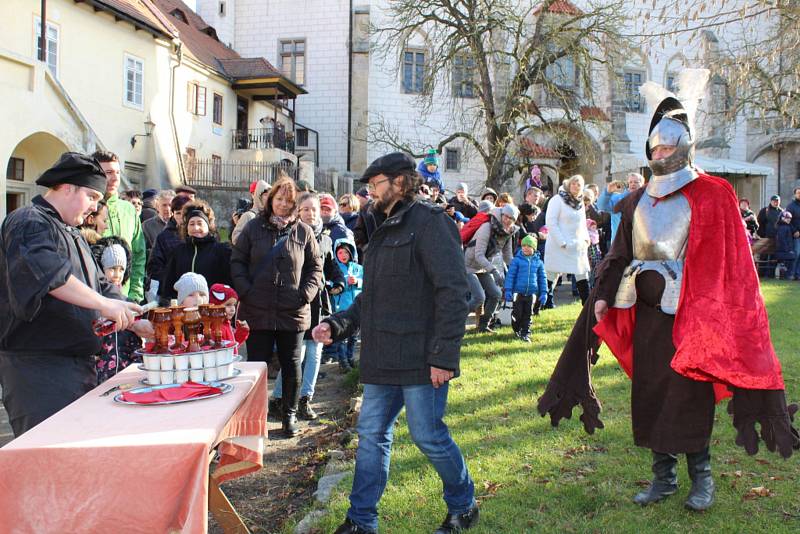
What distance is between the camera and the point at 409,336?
3.51 metres

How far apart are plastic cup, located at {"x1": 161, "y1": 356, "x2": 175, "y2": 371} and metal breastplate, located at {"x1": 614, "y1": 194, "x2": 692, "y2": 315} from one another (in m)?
2.53

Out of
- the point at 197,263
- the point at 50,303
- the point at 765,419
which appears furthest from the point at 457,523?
the point at 197,263

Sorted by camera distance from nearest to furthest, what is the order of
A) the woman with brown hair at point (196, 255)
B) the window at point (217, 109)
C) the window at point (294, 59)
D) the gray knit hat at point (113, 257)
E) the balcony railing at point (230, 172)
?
1. the gray knit hat at point (113, 257)
2. the woman with brown hair at point (196, 255)
3. the balcony railing at point (230, 172)
4. the window at point (217, 109)
5. the window at point (294, 59)

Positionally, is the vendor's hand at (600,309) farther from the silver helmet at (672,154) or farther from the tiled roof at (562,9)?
the tiled roof at (562,9)

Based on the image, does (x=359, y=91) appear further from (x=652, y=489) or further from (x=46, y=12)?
(x=652, y=489)

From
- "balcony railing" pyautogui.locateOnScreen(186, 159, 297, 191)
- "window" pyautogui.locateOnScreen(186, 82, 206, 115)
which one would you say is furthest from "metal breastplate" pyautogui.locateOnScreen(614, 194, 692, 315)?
"window" pyautogui.locateOnScreen(186, 82, 206, 115)

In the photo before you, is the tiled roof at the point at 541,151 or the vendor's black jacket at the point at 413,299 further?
the tiled roof at the point at 541,151

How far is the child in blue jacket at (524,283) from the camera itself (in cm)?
863

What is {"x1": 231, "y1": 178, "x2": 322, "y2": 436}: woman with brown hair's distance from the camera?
217 inches

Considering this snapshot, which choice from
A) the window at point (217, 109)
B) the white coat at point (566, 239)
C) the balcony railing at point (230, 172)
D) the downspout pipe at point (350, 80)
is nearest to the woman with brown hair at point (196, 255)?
the white coat at point (566, 239)

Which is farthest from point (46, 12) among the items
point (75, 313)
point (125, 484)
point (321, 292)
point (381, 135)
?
point (125, 484)

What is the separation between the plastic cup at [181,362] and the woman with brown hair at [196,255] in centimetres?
262

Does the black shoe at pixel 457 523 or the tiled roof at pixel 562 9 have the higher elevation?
the tiled roof at pixel 562 9

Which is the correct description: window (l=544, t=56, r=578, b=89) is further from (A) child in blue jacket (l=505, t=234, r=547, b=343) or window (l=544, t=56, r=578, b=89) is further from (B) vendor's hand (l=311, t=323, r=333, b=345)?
(B) vendor's hand (l=311, t=323, r=333, b=345)
